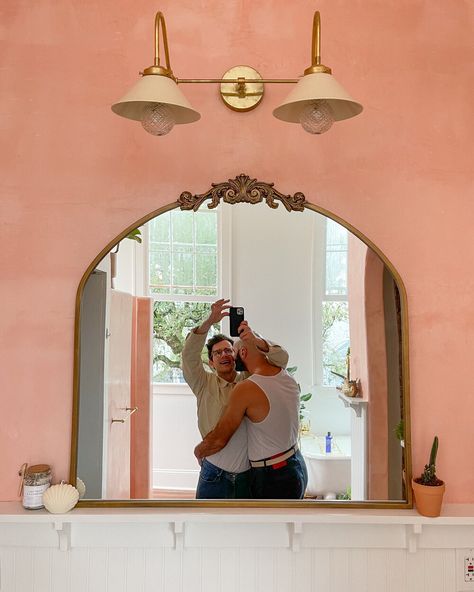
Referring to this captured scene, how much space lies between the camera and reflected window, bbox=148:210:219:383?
1.54 metres

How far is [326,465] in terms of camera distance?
151 centimetres

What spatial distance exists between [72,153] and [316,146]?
680 millimetres

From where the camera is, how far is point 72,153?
63.1 inches

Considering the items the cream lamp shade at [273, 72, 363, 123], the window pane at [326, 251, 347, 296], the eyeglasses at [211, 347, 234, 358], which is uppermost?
the cream lamp shade at [273, 72, 363, 123]

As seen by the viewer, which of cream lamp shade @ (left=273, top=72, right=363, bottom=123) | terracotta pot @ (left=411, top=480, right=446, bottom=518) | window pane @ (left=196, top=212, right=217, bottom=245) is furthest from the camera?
window pane @ (left=196, top=212, right=217, bottom=245)

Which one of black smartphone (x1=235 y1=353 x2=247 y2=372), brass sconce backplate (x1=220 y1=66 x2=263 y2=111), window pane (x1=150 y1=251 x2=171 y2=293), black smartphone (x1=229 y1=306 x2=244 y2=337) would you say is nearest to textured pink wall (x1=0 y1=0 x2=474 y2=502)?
brass sconce backplate (x1=220 y1=66 x2=263 y2=111)

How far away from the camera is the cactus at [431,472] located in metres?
1.47

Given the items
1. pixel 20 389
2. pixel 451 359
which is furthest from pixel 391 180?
pixel 20 389

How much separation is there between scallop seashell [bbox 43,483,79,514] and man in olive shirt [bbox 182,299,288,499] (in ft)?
1.07

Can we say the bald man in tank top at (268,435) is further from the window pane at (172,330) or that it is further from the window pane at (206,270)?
the window pane at (206,270)

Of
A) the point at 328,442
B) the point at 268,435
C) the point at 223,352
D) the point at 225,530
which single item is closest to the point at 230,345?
the point at 223,352

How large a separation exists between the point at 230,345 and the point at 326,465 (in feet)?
1.33

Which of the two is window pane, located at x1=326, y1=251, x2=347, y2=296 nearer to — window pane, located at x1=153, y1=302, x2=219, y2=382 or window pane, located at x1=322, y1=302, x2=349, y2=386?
window pane, located at x1=322, y1=302, x2=349, y2=386

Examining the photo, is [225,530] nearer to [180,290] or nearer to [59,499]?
[59,499]
